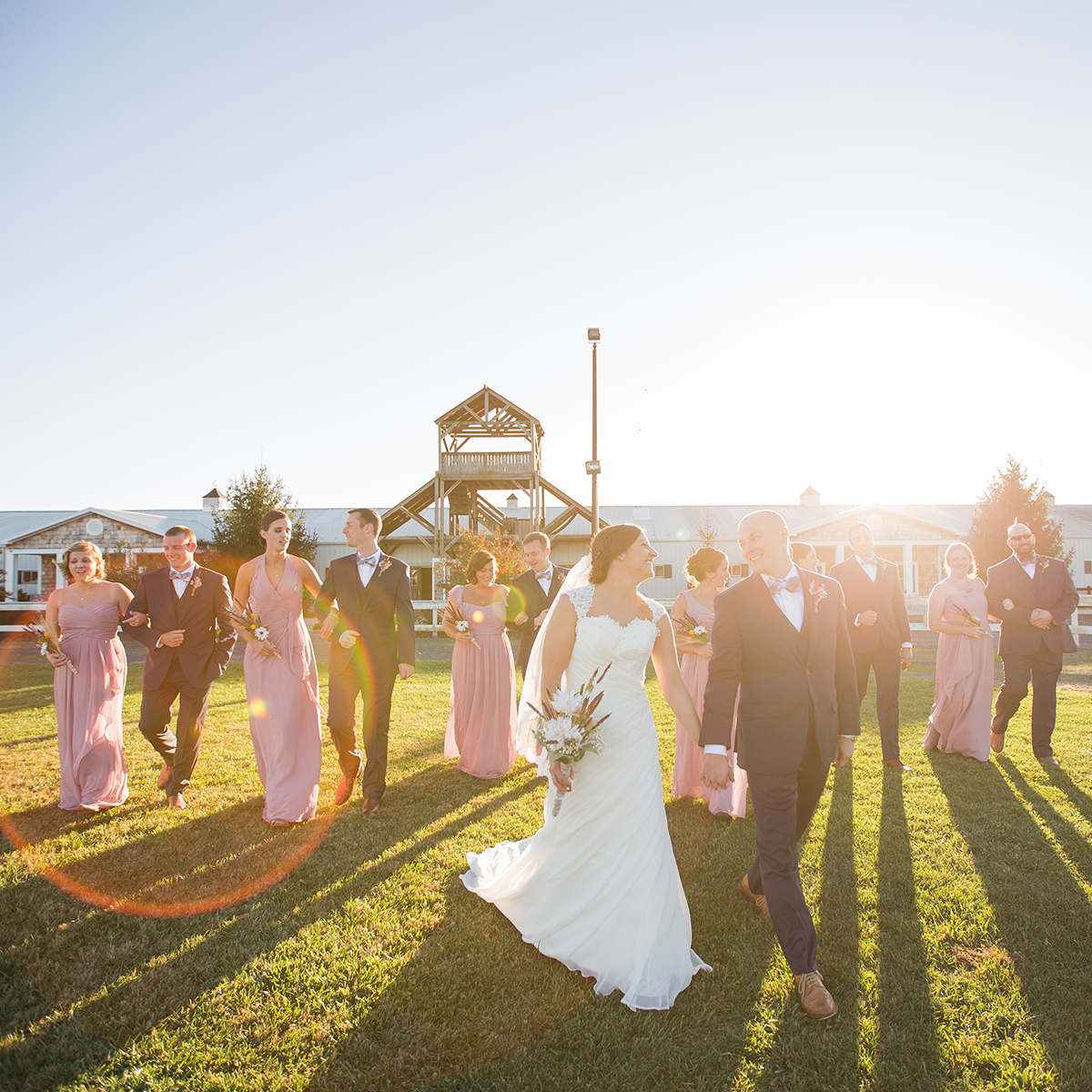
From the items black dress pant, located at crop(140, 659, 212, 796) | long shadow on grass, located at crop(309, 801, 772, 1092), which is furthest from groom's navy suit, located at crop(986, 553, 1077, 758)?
black dress pant, located at crop(140, 659, 212, 796)

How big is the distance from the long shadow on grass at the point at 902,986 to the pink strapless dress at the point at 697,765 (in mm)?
1156

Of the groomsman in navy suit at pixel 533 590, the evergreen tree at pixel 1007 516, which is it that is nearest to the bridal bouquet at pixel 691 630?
the groomsman in navy suit at pixel 533 590

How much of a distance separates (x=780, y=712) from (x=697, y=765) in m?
3.06

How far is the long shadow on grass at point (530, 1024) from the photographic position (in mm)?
2758

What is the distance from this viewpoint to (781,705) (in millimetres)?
3365

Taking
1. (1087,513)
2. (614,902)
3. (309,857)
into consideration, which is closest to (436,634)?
(309,857)

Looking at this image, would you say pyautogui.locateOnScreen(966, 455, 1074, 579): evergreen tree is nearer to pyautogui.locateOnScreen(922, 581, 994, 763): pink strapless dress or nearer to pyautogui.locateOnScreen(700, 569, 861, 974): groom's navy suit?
pyautogui.locateOnScreen(922, 581, 994, 763): pink strapless dress

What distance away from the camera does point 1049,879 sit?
4477mm

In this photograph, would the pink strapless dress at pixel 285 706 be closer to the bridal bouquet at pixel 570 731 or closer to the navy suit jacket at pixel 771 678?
the bridal bouquet at pixel 570 731

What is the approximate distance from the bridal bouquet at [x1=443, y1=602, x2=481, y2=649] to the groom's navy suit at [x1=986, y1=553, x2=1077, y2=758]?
19.2ft

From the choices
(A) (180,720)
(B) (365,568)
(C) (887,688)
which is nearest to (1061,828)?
(C) (887,688)

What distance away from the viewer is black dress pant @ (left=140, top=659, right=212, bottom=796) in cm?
609

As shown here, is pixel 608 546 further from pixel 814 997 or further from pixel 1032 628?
pixel 1032 628

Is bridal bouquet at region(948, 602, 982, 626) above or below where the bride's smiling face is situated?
below
